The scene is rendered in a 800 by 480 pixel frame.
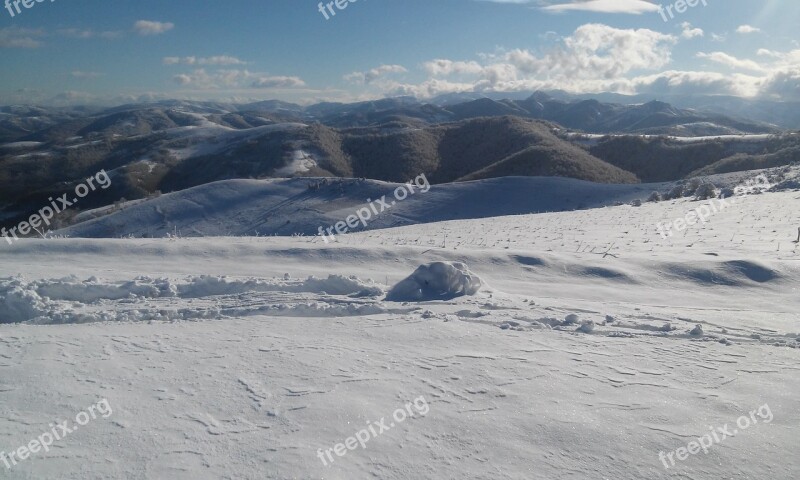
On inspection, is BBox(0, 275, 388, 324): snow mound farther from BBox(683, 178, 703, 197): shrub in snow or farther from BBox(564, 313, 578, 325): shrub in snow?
BBox(683, 178, 703, 197): shrub in snow

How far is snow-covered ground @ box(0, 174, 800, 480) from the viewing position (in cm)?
420

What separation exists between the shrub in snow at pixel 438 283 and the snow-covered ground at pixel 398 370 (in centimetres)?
10

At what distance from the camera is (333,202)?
36812 millimetres

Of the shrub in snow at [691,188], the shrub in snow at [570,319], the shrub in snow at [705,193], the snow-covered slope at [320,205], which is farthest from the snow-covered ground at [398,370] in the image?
the snow-covered slope at [320,205]

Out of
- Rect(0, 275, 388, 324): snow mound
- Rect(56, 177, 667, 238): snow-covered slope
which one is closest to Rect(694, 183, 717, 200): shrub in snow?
Rect(56, 177, 667, 238): snow-covered slope

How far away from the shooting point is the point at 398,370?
18.4 ft

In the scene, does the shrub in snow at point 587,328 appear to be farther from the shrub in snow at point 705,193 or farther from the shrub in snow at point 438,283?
the shrub in snow at point 705,193

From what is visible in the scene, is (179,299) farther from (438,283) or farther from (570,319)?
(570,319)

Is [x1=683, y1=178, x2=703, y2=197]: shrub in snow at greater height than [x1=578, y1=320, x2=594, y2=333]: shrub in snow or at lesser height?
greater

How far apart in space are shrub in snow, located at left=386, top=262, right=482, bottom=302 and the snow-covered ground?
99 mm

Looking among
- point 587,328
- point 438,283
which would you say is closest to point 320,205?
point 438,283

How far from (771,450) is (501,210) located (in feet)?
99.6

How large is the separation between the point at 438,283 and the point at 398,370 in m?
3.11

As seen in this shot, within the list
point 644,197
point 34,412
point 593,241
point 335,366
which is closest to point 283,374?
point 335,366
